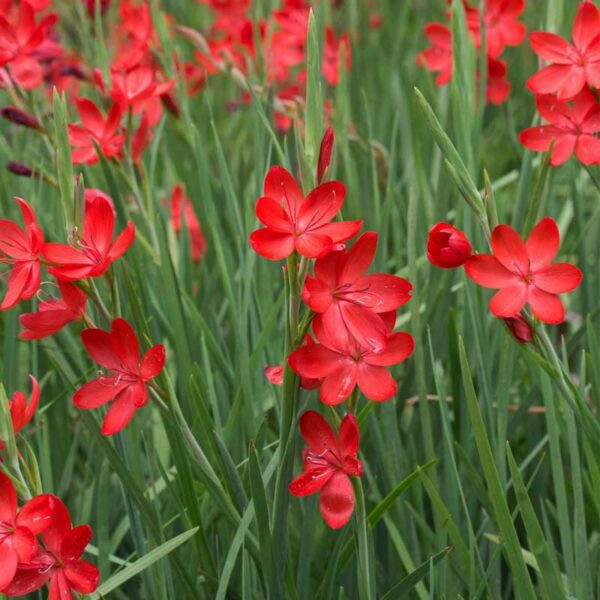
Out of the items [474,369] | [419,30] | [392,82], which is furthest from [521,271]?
[419,30]

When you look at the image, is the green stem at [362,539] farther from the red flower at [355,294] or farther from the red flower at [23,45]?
the red flower at [23,45]

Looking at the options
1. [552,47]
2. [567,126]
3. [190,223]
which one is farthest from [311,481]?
[190,223]

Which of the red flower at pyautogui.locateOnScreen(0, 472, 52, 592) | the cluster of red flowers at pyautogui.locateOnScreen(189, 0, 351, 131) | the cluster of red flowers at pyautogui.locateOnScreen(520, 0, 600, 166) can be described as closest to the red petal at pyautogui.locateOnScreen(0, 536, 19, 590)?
the red flower at pyautogui.locateOnScreen(0, 472, 52, 592)

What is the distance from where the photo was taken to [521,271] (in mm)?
834

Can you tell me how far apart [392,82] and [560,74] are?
1.22 m

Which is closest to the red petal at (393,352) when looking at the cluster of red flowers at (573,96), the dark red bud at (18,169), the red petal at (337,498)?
the red petal at (337,498)

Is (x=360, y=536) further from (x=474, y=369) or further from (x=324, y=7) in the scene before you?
(x=324, y=7)

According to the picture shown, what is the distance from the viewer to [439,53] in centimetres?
190

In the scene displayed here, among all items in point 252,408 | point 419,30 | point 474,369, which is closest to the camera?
point 252,408

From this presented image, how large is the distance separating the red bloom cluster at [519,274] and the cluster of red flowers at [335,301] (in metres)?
0.06

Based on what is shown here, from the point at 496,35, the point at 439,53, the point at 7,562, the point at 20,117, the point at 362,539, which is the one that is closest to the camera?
the point at 7,562

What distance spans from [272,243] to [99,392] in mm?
208

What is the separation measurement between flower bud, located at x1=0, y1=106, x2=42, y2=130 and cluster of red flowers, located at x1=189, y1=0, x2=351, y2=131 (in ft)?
1.02

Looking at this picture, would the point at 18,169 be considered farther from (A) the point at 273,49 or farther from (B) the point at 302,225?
(A) the point at 273,49
